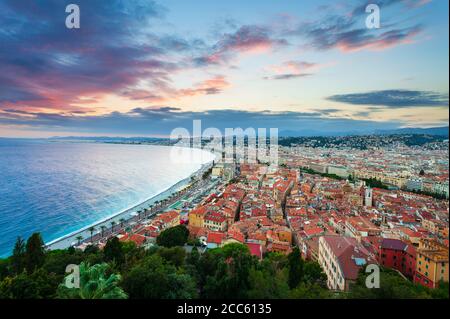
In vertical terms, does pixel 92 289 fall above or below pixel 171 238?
above

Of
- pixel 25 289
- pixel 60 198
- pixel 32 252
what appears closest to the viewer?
pixel 25 289

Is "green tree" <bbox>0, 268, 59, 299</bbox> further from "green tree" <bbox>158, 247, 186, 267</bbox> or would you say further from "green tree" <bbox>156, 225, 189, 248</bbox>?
"green tree" <bbox>156, 225, 189, 248</bbox>

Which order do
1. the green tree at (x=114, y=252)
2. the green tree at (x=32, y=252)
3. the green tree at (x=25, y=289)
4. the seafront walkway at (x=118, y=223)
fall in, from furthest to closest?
the seafront walkway at (x=118, y=223)
the green tree at (x=32, y=252)
the green tree at (x=114, y=252)
the green tree at (x=25, y=289)

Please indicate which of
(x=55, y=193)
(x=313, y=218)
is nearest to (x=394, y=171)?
(x=313, y=218)

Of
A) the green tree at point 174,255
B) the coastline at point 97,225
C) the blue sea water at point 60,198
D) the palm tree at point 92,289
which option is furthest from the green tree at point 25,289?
the blue sea water at point 60,198

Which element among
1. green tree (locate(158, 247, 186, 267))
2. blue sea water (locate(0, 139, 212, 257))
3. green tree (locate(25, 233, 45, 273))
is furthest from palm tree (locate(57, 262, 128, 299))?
blue sea water (locate(0, 139, 212, 257))

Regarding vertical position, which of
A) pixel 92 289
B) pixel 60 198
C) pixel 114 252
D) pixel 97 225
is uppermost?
pixel 92 289

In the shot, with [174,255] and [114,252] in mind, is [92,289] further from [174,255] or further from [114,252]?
[114,252]

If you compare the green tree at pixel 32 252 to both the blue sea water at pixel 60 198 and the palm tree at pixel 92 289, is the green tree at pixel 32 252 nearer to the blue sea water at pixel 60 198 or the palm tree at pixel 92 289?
the palm tree at pixel 92 289

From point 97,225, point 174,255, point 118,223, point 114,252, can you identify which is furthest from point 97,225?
point 174,255

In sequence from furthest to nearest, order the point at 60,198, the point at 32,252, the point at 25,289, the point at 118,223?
the point at 60,198
the point at 118,223
the point at 32,252
the point at 25,289

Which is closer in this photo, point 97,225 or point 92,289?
point 92,289

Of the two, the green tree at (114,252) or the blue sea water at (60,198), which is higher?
the green tree at (114,252)
